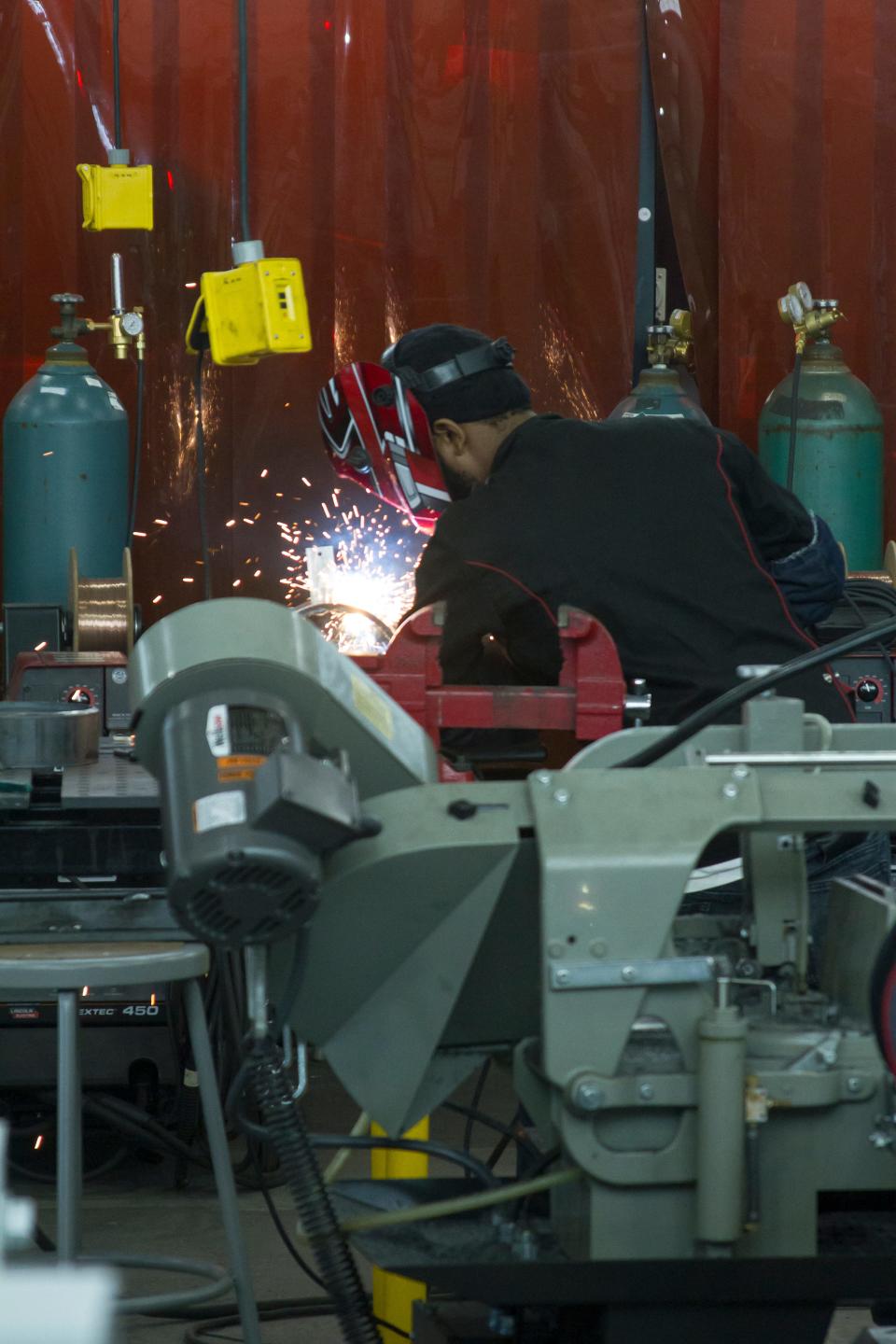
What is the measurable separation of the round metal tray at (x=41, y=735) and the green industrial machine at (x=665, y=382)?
1.41m

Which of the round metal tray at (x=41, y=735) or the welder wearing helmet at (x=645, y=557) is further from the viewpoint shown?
the round metal tray at (x=41, y=735)

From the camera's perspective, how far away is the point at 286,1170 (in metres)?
1.00

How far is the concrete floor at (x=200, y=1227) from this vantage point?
2.15 meters

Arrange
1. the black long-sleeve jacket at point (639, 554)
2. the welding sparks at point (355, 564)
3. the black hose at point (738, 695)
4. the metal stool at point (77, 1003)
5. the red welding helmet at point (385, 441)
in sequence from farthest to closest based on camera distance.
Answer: the welding sparks at point (355, 564) < the red welding helmet at point (385, 441) < the black long-sleeve jacket at point (639, 554) < the metal stool at point (77, 1003) < the black hose at point (738, 695)

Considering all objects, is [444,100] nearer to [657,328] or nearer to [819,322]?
[657,328]

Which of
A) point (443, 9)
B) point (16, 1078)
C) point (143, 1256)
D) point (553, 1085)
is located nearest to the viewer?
point (553, 1085)

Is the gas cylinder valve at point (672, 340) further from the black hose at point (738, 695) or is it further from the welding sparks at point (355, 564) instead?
the black hose at point (738, 695)

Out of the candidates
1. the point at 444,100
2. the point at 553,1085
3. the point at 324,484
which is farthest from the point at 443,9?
the point at 553,1085

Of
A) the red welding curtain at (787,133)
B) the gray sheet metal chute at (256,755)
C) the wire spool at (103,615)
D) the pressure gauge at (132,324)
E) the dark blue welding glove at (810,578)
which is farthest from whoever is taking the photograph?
the red welding curtain at (787,133)

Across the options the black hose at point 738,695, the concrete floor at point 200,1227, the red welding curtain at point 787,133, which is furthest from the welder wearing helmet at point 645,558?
the red welding curtain at point 787,133

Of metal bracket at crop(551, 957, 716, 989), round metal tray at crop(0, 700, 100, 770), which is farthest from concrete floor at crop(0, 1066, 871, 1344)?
metal bracket at crop(551, 957, 716, 989)

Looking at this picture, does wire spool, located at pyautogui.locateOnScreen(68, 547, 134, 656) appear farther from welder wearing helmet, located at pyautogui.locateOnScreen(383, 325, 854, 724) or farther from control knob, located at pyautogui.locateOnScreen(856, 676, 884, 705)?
control knob, located at pyautogui.locateOnScreen(856, 676, 884, 705)

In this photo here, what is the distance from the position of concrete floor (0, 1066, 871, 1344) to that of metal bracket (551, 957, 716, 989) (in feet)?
4.19

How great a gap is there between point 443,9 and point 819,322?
0.99 m
